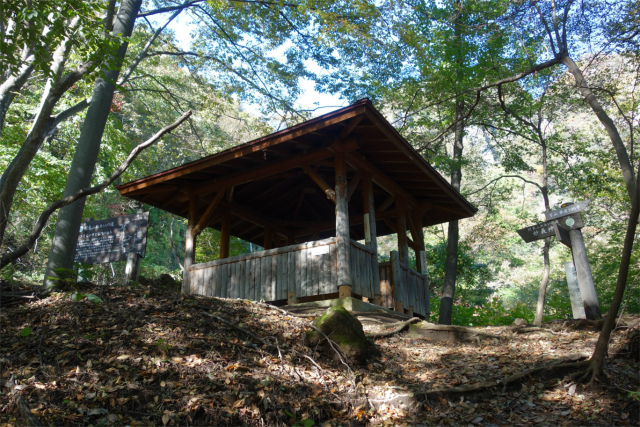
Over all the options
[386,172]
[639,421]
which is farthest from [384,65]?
[639,421]

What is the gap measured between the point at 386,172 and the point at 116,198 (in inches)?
790

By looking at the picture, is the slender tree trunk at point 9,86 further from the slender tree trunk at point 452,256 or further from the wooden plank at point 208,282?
the slender tree trunk at point 452,256

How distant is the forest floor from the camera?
408 centimetres

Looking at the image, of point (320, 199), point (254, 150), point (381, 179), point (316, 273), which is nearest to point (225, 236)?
point (320, 199)

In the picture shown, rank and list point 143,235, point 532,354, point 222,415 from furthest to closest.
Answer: point 143,235 < point 532,354 < point 222,415

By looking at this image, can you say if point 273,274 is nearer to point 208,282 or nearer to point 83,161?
point 208,282

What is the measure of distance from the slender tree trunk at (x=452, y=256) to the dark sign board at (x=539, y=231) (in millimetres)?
4530

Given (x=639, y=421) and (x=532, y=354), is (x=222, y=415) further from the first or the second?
(x=532, y=354)

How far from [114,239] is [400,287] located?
668cm

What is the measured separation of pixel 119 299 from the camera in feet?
20.9

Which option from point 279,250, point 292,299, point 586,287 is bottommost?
→ point 586,287

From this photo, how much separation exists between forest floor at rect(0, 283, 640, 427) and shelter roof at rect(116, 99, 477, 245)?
4.15 m

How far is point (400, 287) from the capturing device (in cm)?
1086

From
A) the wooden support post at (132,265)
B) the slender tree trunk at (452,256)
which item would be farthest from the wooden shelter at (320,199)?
the wooden support post at (132,265)
